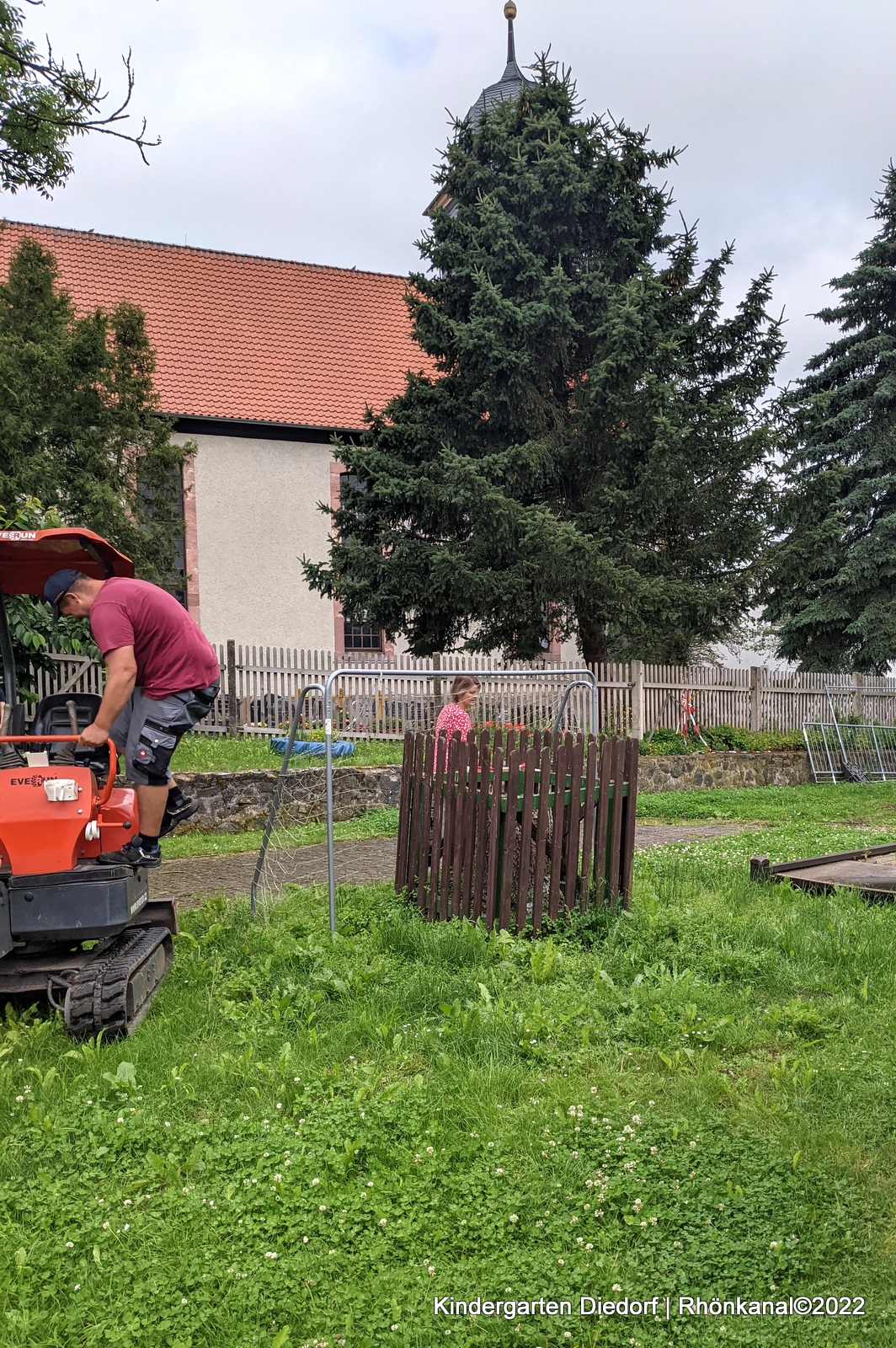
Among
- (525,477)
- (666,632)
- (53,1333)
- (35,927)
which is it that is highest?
(525,477)

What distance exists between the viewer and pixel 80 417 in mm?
17219

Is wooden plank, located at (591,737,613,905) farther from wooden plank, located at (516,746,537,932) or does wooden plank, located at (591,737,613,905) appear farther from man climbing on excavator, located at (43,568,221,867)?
man climbing on excavator, located at (43,568,221,867)

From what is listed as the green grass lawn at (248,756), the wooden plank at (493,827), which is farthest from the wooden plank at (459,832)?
the green grass lawn at (248,756)

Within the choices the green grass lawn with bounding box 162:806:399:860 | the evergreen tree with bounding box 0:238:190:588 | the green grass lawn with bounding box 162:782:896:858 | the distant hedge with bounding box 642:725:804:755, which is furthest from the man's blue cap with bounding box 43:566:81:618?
the distant hedge with bounding box 642:725:804:755

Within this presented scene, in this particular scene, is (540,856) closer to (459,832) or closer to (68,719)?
(459,832)

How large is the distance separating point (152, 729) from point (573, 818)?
2554mm

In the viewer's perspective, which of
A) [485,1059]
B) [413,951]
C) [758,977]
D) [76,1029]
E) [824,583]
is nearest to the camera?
[485,1059]

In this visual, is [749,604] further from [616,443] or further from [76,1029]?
[76,1029]

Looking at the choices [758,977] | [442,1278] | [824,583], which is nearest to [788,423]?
[824,583]

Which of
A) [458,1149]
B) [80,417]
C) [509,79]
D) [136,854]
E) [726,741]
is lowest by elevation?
[458,1149]

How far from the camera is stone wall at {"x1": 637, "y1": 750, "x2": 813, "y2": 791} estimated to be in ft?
59.7

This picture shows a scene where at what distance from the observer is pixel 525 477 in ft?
60.8

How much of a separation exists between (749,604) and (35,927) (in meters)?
15.7

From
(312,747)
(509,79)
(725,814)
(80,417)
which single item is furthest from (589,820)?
(509,79)
